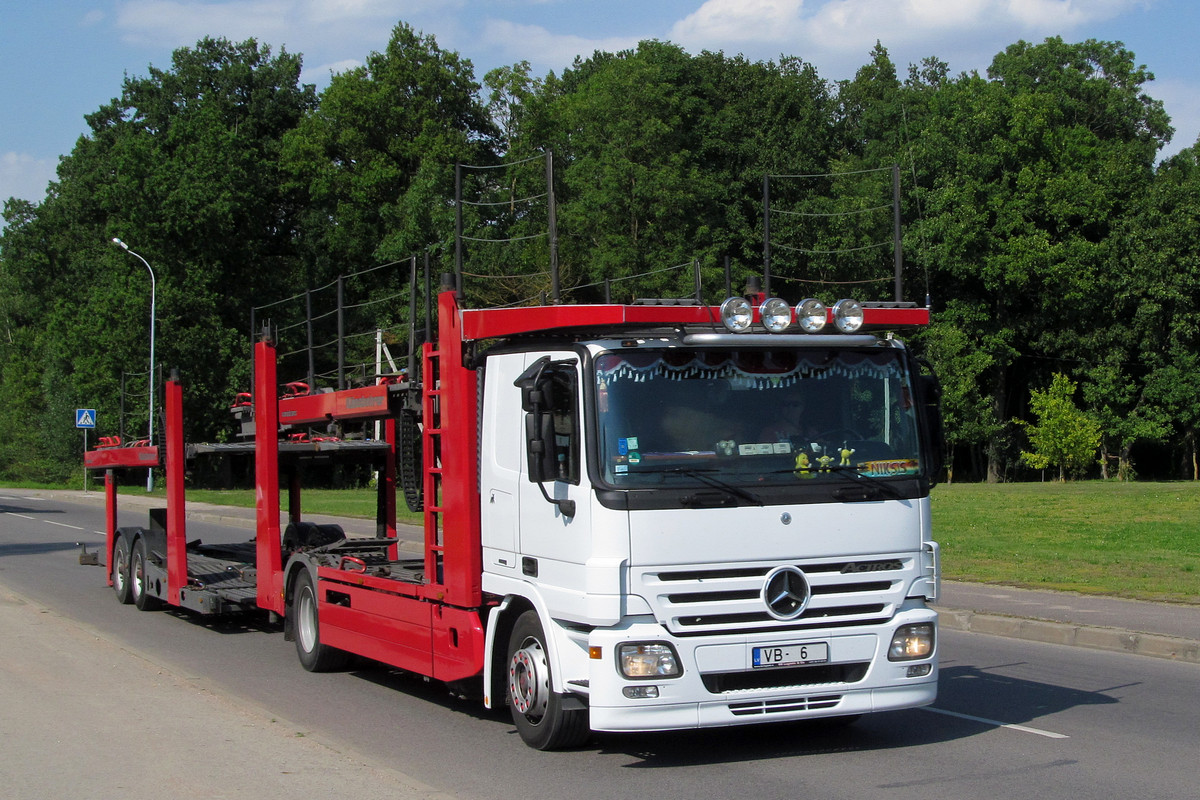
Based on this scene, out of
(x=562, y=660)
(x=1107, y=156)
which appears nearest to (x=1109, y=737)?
(x=562, y=660)

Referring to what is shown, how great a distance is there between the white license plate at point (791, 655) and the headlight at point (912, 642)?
1.57 feet

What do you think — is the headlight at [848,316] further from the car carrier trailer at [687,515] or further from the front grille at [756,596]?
the front grille at [756,596]

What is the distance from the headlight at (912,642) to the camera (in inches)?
274

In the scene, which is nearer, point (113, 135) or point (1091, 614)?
point (1091, 614)

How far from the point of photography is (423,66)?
66.4 m

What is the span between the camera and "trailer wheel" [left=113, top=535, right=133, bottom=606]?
1502 cm

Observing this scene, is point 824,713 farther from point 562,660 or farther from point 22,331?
point 22,331

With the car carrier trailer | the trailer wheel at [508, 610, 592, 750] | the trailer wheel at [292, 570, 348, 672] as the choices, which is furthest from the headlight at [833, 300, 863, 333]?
the trailer wheel at [292, 570, 348, 672]

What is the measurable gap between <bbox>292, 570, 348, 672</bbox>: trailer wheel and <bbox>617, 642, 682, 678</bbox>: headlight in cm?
443

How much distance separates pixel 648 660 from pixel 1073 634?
21.2 ft

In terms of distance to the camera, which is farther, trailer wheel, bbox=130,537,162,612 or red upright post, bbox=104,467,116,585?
red upright post, bbox=104,467,116,585

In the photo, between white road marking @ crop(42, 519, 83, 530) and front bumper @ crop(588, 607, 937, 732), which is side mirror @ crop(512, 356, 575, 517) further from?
white road marking @ crop(42, 519, 83, 530)

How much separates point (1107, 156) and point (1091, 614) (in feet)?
161

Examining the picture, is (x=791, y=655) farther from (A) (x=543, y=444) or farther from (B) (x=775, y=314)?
(B) (x=775, y=314)
